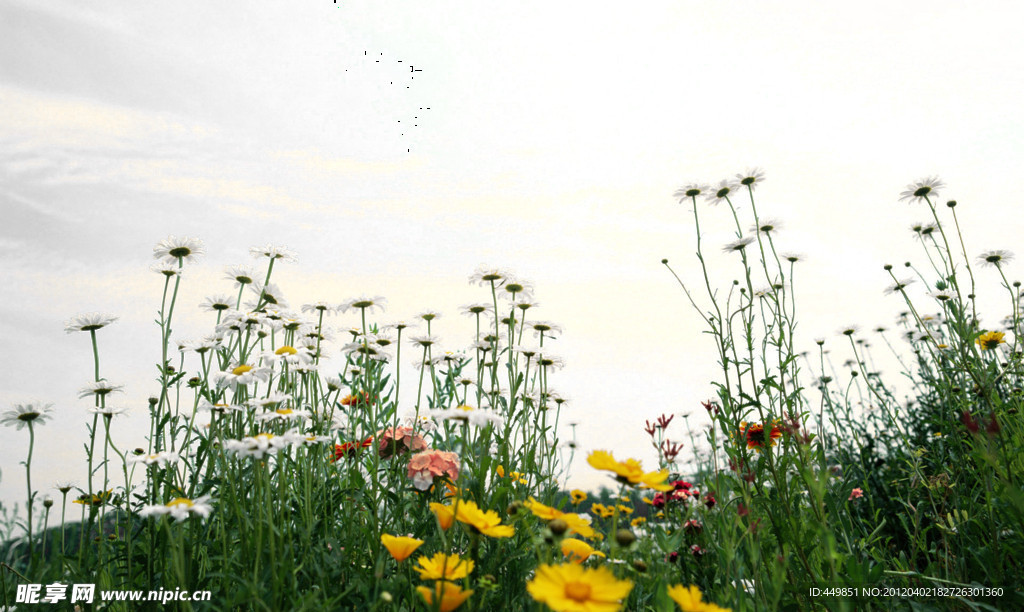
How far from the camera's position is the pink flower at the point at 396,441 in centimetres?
258

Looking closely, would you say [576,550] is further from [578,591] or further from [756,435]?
[756,435]

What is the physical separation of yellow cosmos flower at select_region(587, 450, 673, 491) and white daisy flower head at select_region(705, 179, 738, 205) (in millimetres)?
2050

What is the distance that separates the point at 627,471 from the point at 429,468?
1.06m

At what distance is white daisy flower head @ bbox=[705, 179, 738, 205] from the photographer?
296 centimetres

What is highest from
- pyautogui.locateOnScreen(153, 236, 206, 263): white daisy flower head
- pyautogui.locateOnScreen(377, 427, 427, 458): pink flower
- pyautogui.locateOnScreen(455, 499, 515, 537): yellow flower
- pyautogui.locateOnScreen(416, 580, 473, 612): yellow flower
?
pyautogui.locateOnScreen(153, 236, 206, 263): white daisy flower head

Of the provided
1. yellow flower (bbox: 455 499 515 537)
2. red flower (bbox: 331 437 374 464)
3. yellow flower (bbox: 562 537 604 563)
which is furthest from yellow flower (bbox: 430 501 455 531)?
red flower (bbox: 331 437 374 464)

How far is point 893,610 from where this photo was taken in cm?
208

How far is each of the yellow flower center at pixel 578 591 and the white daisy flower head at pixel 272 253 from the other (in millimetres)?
2073

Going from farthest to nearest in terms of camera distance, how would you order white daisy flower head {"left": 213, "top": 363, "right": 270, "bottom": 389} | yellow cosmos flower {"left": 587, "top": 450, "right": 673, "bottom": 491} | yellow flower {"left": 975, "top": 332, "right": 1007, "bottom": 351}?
yellow flower {"left": 975, "top": 332, "right": 1007, "bottom": 351} < white daisy flower head {"left": 213, "top": 363, "right": 270, "bottom": 389} < yellow cosmos flower {"left": 587, "top": 450, "right": 673, "bottom": 491}

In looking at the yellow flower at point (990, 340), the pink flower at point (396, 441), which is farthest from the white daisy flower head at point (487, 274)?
the yellow flower at point (990, 340)

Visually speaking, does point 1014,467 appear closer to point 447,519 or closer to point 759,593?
point 759,593

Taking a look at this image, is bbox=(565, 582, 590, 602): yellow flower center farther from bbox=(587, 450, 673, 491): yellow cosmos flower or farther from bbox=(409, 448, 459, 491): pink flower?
bbox=(409, 448, 459, 491): pink flower

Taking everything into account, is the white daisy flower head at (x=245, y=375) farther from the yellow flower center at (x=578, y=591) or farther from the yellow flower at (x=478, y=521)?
the yellow flower center at (x=578, y=591)

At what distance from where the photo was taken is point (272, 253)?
266 cm
